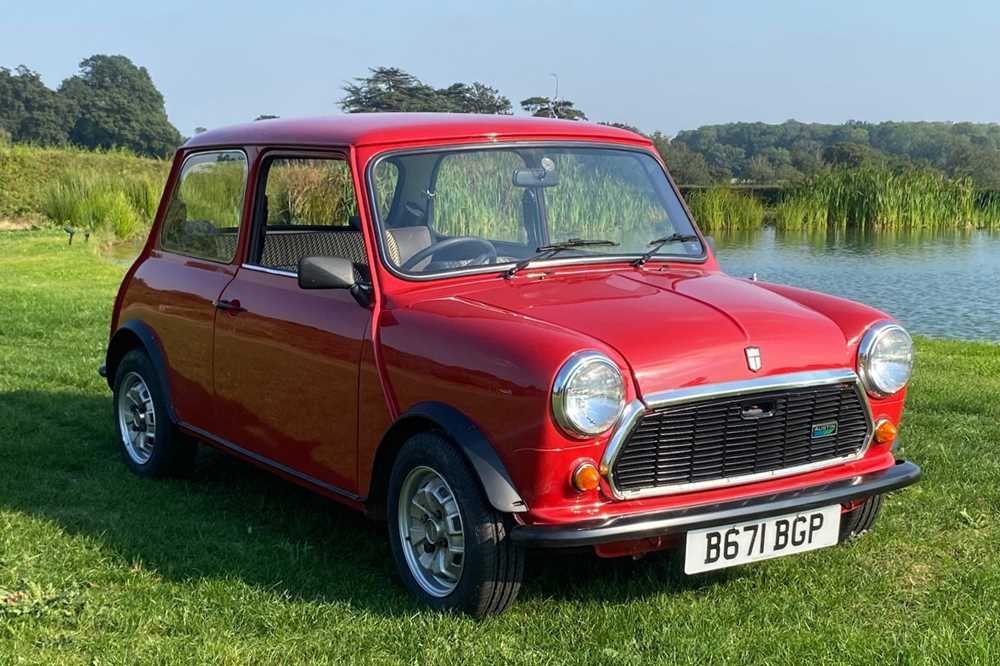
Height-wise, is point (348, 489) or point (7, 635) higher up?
point (348, 489)

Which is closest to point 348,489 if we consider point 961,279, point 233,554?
point 233,554

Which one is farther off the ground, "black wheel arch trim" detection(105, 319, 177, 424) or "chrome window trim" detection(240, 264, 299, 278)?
"chrome window trim" detection(240, 264, 299, 278)

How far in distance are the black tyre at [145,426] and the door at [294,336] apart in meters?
0.65

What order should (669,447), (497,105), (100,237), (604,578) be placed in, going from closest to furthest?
1. (669,447)
2. (604,578)
3. (497,105)
4. (100,237)

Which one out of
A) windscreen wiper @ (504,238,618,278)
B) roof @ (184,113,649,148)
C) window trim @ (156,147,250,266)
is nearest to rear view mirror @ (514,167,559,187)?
roof @ (184,113,649,148)

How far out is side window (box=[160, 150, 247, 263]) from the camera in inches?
235

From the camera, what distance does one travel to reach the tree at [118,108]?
295ft

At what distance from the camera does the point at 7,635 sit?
4.25 meters

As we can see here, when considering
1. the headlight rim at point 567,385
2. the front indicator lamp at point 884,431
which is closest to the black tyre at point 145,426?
the headlight rim at point 567,385

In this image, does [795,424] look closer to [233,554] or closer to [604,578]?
[604,578]

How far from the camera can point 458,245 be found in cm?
512

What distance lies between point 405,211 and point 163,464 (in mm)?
2266

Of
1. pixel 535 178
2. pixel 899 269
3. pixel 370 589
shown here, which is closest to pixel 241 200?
pixel 535 178

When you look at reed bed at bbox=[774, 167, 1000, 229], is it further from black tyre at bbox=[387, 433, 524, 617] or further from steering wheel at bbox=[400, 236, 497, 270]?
black tyre at bbox=[387, 433, 524, 617]
